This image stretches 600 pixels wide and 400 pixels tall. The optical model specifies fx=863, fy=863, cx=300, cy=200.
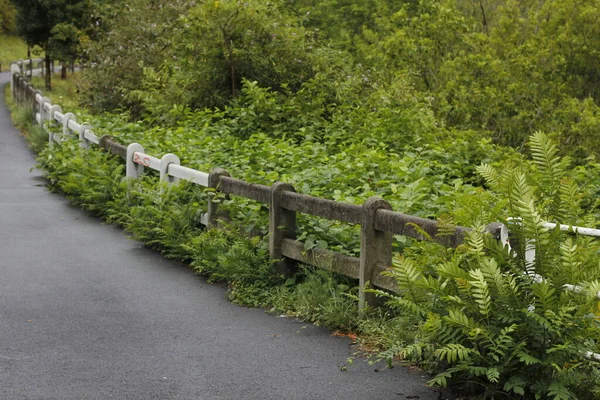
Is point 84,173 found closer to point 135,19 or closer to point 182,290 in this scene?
point 182,290

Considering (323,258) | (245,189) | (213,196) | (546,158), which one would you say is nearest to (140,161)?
(213,196)

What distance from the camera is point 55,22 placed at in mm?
41094

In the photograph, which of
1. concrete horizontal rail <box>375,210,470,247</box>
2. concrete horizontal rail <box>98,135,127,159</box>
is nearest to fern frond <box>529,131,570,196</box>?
concrete horizontal rail <box>375,210,470,247</box>

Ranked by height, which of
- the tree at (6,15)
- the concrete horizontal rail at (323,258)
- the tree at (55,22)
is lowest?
the concrete horizontal rail at (323,258)

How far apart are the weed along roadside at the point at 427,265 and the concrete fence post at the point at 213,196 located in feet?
0.06

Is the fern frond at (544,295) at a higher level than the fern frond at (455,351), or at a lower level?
higher

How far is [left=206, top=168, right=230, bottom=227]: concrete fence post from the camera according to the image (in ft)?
33.4

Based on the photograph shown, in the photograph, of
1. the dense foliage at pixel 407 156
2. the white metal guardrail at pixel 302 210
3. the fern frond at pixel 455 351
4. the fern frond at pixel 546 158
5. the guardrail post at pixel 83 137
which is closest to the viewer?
the fern frond at pixel 455 351

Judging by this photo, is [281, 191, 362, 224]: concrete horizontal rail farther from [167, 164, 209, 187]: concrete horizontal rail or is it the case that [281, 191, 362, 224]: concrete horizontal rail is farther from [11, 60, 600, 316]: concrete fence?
[167, 164, 209, 187]: concrete horizontal rail

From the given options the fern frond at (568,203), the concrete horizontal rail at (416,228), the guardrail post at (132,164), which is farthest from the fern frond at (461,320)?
the guardrail post at (132,164)

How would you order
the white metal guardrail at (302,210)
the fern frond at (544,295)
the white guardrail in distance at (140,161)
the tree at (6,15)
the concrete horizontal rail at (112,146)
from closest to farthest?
the fern frond at (544,295), the white metal guardrail at (302,210), the white guardrail in distance at (140,161), the concrete horizontal rail at (112,146), the tree at (6,15)

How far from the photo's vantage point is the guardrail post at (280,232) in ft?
28.6

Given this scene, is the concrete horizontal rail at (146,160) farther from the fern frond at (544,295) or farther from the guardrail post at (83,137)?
the fern frond at (544,295)

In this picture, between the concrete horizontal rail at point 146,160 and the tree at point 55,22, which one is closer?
the concrete horizontal rail at point 146,160
